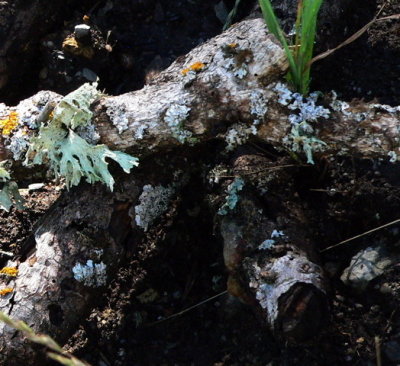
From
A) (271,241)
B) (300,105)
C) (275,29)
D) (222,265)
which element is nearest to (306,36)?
(275,29)

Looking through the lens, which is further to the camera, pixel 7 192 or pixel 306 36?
pixel 7 192

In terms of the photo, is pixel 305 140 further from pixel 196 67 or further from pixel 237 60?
pixel 196 67

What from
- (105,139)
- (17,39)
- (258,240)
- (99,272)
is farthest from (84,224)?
(17,39)

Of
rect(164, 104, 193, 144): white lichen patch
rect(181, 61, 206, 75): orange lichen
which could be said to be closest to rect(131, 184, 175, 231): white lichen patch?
rect(164, 104, 193, 144): white lichen patch

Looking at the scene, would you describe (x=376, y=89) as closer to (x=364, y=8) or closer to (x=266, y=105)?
(x=364, y=8)

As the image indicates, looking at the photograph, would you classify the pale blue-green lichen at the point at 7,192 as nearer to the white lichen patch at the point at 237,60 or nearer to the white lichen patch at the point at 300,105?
the white lichen patch at the point at 237,60

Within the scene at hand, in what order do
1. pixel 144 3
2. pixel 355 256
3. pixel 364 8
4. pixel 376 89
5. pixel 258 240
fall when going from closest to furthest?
pixel 258 240
pixel 355 256
pixel 376 89
pixel 364 8
pixel 144 3
